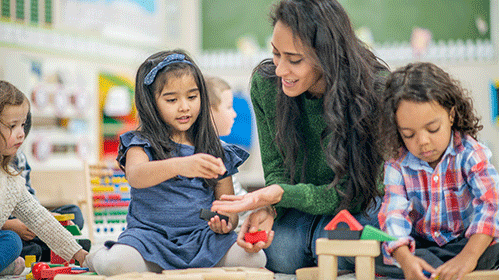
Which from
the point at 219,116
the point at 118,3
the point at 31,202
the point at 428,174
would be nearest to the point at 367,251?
the point at 428,174

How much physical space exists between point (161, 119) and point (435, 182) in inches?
26.1

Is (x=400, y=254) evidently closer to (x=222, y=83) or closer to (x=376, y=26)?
(x=222, y=83)

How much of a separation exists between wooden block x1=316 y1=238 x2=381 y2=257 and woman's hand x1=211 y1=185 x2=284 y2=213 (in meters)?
0.17

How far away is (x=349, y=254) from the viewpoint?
0.98 metres

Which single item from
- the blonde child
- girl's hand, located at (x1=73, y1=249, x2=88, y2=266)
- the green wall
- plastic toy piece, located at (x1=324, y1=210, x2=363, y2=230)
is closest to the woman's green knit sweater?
plastic toy piece, located at (x1=324, y1=210, x2=363, y2=230)

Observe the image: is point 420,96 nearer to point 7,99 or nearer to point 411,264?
point 411,264

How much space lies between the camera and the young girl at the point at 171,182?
1129 mm

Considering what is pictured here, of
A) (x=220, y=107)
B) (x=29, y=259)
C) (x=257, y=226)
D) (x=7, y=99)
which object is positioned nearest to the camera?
(x=257, y=226)

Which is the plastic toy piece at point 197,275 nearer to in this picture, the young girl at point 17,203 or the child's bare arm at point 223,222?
the child's bare arm at point 223,222

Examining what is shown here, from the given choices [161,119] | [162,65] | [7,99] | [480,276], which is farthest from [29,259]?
[480,276]

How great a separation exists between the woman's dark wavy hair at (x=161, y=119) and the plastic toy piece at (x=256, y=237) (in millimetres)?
208

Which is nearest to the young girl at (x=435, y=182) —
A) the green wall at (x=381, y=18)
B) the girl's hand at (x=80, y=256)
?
the girl's hand at (x=80, y=256)

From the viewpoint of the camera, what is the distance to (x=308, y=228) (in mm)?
1326

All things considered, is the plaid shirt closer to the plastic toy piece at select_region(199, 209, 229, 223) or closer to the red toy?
the plastic toy piece at select_region(199, 209, 229, 223)
